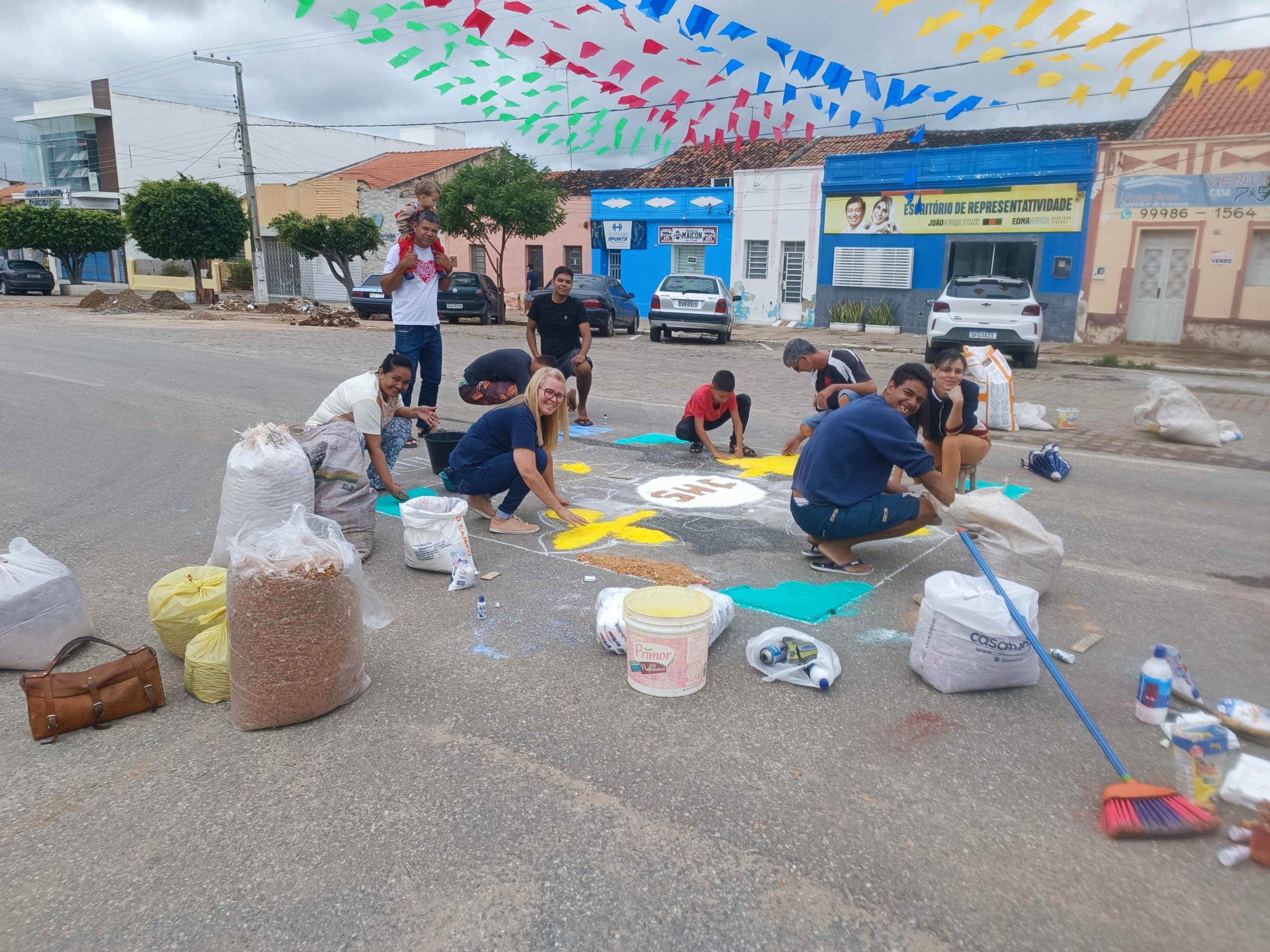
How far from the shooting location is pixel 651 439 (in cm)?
870

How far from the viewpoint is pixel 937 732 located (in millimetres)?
3254

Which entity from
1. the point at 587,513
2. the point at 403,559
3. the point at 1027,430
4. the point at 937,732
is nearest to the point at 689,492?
the point at 587,513

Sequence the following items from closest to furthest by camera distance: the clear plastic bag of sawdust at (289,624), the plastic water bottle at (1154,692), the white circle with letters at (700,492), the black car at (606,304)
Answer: the clear plastic bag of sawdust at (289,624)
the plastic water bottle at (1154,692)
the white circle with letters at (700,492)
the black car at (606,304)

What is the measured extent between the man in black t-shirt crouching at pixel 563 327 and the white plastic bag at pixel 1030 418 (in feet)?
16.1

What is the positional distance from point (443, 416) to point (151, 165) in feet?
180

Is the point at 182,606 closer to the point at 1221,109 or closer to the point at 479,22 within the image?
the point at 479,22

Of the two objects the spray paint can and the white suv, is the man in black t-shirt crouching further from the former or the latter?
the white suv

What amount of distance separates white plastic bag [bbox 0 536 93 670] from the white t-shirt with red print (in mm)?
3986

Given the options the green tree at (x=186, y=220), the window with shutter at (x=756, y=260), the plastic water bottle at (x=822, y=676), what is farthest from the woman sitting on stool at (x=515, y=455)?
the green tree at (x=186, y=220)

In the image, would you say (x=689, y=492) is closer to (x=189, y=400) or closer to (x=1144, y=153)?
(x=189, y=400)

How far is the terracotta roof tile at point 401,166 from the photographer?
38781 millimetres

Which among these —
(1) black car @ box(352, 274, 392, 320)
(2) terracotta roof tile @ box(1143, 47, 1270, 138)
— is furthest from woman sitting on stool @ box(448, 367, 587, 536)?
(2) terracotta roof tile @ box(1143, 47, 1270, 138)

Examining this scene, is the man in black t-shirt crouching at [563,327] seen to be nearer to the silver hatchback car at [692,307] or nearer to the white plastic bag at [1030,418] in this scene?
the white plastic bag at [1030,418]

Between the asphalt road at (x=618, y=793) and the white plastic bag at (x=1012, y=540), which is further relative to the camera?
the white plastic bag at (x=1012, y=540)
